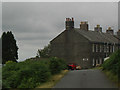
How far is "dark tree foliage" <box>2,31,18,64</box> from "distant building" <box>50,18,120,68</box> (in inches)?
564

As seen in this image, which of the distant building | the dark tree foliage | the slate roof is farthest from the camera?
the dark tree foliage

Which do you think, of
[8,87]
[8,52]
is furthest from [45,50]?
[8,87]

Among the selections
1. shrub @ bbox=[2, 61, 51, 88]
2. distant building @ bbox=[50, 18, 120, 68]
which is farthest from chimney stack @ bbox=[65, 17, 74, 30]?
shrub @ bbox=[2, 61, 51, 88]

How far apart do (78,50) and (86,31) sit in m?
7.50

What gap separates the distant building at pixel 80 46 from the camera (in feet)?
212

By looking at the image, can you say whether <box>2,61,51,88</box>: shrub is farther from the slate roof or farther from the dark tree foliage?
the dark tree foliage

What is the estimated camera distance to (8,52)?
255 ft

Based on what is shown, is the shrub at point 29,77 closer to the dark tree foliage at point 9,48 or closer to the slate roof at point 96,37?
the slate roof at point 96,37

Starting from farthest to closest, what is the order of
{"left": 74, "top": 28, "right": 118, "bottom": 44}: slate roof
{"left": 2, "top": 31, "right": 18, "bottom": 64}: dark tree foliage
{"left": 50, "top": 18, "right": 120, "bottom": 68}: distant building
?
{"left": 2, "top": 31, "right": 18, "bottom": 64}: dark tree foliage < {"left": 74, "top": 28, "right": 118, "bottom": 44}: slate roof < {"left": 50, "top": 18, "right": 120, "bottom": 68}: distant building

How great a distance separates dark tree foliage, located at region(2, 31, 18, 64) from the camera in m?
77.0

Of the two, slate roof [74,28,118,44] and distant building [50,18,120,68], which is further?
slate roof [74,28,118,44]

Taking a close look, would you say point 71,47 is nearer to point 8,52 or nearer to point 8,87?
point 8,52

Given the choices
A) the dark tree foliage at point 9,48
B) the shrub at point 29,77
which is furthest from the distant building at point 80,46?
the shrub at point 29,77

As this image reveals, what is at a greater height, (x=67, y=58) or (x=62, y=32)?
(x=62, y=32)
